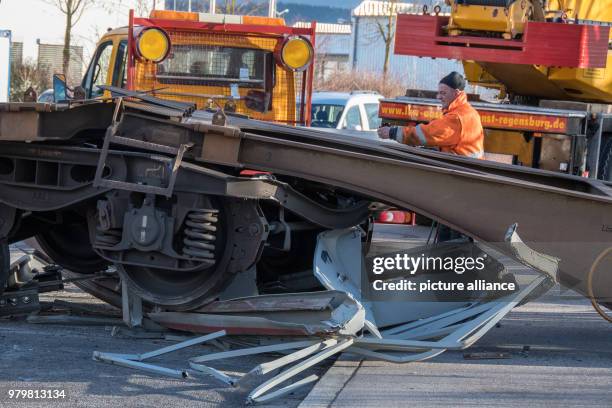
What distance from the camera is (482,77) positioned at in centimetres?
1305

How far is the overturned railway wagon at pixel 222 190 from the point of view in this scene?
6.19 metres

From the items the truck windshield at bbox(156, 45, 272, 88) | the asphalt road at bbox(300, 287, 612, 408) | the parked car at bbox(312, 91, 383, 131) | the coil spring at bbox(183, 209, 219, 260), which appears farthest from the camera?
the parked car at bbox(312, 91, 383, 131)

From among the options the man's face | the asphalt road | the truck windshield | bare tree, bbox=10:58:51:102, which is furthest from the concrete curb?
bare tree, bbox=10:58:51:102

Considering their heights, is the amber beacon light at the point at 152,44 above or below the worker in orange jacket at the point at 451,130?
above

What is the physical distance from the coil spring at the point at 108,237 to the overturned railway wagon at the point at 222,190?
0.03 feet

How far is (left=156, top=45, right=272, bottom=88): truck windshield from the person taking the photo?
10680 millimetres

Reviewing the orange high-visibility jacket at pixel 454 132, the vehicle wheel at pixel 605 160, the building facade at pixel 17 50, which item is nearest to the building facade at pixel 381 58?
the building facade at pixel 17 50

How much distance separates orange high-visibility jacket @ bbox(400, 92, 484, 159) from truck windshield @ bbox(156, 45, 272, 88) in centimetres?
373

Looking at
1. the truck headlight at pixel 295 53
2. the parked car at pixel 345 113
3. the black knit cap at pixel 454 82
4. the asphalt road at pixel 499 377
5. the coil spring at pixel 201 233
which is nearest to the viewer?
the asphalt road at pixel 499 377

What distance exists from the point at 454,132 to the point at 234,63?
412cm

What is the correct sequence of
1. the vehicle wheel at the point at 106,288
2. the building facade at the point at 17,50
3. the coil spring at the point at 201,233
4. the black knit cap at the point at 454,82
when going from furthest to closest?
the building facade at the point at 17,50 → the black knit cap at the point at 454,82 → the vehicle wheel at the point at 106,288 → the coil spring at the point at 201,233

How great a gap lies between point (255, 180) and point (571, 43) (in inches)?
232

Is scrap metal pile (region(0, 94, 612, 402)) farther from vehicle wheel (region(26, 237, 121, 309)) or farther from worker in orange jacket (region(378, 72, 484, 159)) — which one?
worker in orange jacket (region(378, 72, 484, 159))

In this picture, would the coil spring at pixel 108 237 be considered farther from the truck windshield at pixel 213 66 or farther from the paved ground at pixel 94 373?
the truck windshield at pixel 213 66
